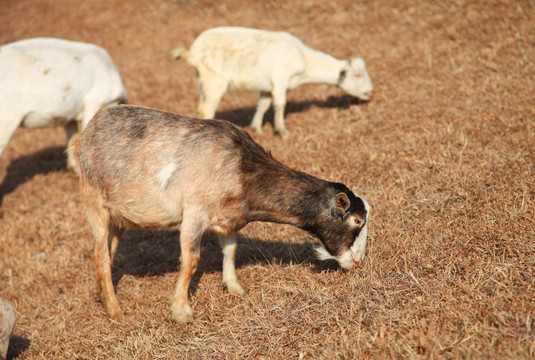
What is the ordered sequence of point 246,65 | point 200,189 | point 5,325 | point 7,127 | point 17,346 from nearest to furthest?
point 5,325, point 200,189, point 17,346, point 7,127, point 246,65

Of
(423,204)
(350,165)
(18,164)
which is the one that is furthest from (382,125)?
(18,164)

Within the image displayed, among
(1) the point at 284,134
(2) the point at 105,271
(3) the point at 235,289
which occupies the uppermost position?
(3) the point at 235,289

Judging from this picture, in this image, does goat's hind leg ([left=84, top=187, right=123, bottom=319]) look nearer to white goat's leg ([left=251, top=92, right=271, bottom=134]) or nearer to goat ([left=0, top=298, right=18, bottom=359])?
goat ([left=0, top=298, right=18, bottom=359])

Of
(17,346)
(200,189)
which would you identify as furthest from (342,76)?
(17,346)

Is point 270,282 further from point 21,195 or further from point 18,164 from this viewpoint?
point 18,164

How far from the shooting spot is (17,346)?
5.66 metres

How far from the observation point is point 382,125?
9.36m

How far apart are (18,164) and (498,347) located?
10.7 meters

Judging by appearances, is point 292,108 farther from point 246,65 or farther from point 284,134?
point 246,65

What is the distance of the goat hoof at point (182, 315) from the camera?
5363 millimetres

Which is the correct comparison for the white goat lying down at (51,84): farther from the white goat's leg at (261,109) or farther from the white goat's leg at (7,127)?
the white goat's leg at (261,109)

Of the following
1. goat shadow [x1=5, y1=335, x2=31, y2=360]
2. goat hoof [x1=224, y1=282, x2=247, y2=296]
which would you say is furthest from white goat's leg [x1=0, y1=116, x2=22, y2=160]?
goat hoof [x1=224, y1=282, x2=247, y2=296]

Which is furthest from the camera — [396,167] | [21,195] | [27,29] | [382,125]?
[27,29]

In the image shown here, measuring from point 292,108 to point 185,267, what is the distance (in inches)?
271
